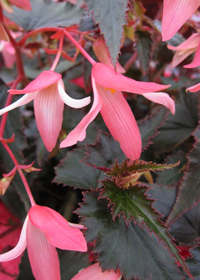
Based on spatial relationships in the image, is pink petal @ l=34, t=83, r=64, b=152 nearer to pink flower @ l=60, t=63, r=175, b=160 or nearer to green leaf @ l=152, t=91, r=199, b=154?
pink flower @ l=60, t=63, r=175, b=160

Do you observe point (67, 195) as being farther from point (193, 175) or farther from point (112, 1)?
point (112, 1)

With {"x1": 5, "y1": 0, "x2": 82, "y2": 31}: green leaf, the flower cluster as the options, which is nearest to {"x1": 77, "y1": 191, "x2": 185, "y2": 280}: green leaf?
the flower cluster

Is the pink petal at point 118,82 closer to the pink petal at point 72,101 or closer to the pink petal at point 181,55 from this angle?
the pink petal at point 72,101

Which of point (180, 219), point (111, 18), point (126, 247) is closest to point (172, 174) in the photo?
point (180, 219)

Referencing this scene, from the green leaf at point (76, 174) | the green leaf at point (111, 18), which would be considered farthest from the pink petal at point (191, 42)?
the green leaf at point (76, 174)

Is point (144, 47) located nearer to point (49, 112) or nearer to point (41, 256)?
point (49, 112)
